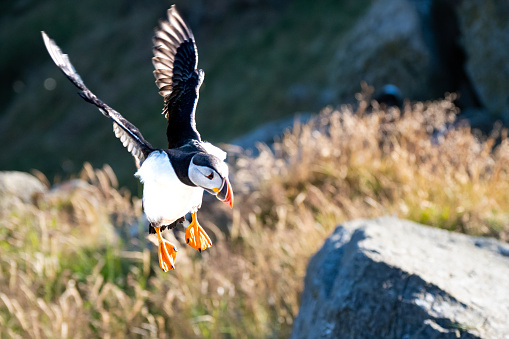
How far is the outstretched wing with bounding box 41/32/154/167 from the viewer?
1356mm

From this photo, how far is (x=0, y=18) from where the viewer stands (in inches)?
1144

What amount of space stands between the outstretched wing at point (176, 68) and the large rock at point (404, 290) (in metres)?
1.41

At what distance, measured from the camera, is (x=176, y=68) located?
176 cm

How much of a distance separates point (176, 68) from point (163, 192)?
58 centimetres

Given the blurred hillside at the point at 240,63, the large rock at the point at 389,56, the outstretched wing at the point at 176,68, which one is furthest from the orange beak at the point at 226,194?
the large rock at the point at 389,56

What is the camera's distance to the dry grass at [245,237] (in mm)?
3836

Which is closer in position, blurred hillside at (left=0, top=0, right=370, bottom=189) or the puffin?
the puffin

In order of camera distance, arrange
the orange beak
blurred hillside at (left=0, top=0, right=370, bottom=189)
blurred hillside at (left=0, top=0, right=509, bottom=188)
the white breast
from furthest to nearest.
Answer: blurred hillside at (left=0, top=0, right=370, bottom=189) → blurred hillside at (left=0, top=0, right=509, bottom=188) → the white breast → the orange beak

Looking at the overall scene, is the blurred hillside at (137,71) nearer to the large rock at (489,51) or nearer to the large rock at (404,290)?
the large rock at (489,51)

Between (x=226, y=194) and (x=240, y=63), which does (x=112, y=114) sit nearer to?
(x=226, y=194)

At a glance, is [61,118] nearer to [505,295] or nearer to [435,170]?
[435,170]

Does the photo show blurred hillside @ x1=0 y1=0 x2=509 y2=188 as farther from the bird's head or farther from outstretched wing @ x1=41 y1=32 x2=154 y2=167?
the bird's head

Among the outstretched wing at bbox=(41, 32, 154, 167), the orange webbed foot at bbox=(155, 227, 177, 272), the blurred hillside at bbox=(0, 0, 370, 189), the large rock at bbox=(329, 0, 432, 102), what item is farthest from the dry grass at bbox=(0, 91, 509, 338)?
the blurred hillside at bbox=(0, 0, 370, 189)

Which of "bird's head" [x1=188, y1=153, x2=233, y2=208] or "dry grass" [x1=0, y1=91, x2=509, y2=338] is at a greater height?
"dry grass" [x1=0, y1=91, x2=509, y2=338]
